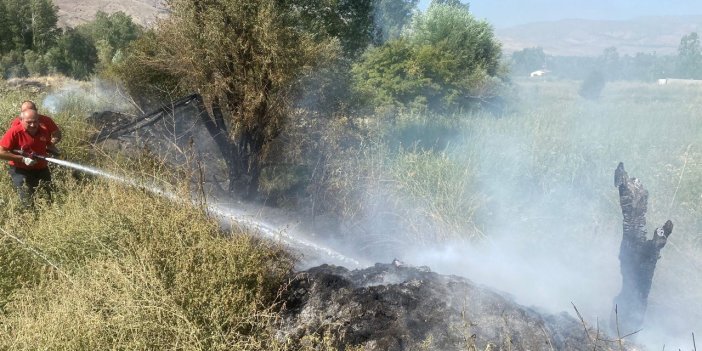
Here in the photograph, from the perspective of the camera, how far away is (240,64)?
21.3ft

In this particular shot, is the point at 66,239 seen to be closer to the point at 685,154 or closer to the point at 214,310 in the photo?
the point at 214,310

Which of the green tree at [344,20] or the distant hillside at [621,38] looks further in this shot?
the distant hillside at [621,38]

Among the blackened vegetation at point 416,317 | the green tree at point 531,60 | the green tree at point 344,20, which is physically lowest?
the green tree at point 531,60

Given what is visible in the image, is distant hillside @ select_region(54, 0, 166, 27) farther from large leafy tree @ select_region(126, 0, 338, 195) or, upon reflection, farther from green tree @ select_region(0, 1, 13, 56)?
large leafy tree @ select_region(126, 0, 338, 195)

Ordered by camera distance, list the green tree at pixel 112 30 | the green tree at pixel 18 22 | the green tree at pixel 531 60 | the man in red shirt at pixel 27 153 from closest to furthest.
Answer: the man in red shirt at pixel 27 153, the green tree at pixel 18 22, the green tree at pixel 112 30, the green tree at pixel 531 60

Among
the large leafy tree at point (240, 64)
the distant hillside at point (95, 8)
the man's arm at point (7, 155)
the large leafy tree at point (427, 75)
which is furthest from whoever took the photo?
the distant hillside at point (95, 8)

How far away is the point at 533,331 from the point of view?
3.65 m

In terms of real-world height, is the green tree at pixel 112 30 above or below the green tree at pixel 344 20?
above

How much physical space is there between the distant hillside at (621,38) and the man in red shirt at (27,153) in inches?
4168

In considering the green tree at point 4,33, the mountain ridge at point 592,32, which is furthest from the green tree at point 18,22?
the mountain ridge at point 592,32

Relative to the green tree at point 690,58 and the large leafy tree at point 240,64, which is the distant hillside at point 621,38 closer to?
the green tree at point 690,58

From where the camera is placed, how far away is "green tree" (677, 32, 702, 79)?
4547 cm

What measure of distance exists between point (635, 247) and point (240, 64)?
4844 mm

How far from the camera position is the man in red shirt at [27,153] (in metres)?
5.58
